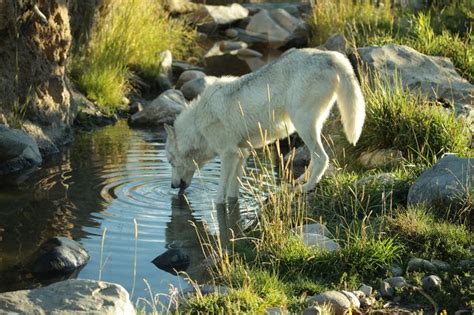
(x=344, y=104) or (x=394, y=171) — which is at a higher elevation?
(x=344, y=104)

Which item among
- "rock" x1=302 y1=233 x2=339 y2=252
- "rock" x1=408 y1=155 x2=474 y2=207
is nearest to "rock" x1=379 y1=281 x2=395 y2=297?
"rock" x1=302 y1=233 x2=339 y2=252

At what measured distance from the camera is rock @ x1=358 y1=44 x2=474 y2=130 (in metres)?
11.7

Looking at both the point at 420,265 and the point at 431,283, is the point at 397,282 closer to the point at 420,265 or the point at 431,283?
the point at 431,283

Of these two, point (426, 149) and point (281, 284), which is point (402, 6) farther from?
point (281, 284)

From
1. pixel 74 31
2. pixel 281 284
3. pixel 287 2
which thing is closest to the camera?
pixel 281 284

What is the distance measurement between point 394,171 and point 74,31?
25.1 feet

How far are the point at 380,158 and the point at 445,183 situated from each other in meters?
2.38

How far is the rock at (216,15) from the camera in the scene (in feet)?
79.6

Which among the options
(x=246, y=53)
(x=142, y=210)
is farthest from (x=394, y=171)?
Result: (x=246, y=53)

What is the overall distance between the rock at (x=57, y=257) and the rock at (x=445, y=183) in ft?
10.1

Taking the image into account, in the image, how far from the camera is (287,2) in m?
28.7

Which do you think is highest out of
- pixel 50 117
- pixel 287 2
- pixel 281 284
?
pixel 281 284

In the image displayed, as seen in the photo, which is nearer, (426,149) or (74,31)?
(426,149)

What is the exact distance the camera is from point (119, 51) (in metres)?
15.9
